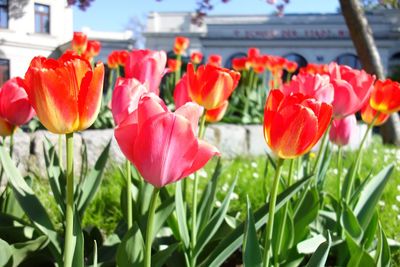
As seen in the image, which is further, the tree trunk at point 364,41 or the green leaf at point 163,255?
the tree trunk at point 364,41

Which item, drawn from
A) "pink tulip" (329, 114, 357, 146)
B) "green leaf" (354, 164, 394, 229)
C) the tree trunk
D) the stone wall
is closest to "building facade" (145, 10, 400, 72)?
Result: the tree trunk

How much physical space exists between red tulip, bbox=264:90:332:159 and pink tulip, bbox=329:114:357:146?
2.72ft

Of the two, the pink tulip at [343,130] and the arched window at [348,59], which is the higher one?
the arched window at [348,59]

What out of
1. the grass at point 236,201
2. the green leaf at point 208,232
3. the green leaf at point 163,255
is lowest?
the grass at point 236,201

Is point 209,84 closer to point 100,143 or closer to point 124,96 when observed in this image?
point 124,96

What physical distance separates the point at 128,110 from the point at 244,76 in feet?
16.9

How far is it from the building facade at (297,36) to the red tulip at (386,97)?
23.1 m

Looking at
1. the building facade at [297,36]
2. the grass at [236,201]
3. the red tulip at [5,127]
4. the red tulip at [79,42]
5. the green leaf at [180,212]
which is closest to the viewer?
the green leaf at [180,212]

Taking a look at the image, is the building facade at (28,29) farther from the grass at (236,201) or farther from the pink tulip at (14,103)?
the grass at (236,201)

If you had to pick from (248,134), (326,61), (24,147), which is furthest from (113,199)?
(326,61)

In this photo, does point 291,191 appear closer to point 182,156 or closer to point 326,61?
point 182,156

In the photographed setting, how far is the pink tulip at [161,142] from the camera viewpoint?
0.63 m

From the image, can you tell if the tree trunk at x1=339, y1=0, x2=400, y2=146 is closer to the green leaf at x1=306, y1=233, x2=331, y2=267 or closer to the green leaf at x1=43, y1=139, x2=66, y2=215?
the green leaf at x1=43, y1=139, x2=66, y2=215

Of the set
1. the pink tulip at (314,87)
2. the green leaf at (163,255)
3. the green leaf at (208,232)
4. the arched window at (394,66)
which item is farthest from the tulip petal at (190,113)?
the arched window at (394,66)
